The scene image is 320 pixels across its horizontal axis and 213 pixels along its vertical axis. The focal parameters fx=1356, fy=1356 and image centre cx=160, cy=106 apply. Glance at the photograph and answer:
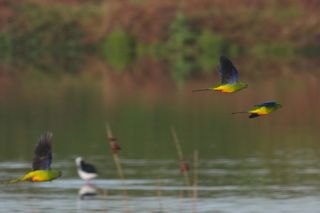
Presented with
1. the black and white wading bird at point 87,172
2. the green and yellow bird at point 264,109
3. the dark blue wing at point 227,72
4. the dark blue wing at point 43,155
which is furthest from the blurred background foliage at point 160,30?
the green and yellow bird at point 264,109

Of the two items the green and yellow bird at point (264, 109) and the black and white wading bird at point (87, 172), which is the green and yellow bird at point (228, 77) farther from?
the black and white wading bird at point (87, 172)

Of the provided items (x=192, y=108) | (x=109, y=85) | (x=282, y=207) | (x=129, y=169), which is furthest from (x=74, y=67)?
(x=282, y=207)

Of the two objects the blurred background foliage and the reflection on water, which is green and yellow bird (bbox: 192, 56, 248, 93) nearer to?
the reflection on water

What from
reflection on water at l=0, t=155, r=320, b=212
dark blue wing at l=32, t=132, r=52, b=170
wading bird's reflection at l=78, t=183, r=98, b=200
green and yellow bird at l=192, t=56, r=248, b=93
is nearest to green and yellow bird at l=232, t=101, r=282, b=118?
green and yellow bird at l=192, t=56, r=248, b=93

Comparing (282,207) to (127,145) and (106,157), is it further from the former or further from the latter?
(127,145)

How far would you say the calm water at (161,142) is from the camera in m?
14.8

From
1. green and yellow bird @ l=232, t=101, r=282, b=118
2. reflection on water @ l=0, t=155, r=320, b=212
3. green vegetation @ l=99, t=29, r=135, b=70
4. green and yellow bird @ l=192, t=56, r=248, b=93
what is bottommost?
reflection on water @ l=0, t=155, r=320, b=212

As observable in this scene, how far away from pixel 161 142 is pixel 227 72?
12.7 meters

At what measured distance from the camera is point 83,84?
34562 millimetres

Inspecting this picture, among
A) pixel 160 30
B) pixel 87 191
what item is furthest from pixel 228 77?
pixel 160 30

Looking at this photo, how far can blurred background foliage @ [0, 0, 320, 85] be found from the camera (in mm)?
48000

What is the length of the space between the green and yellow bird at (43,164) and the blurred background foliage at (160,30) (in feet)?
121

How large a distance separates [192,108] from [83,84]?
752 centimetres

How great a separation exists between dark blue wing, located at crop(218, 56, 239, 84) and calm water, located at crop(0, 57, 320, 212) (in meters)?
2.17
